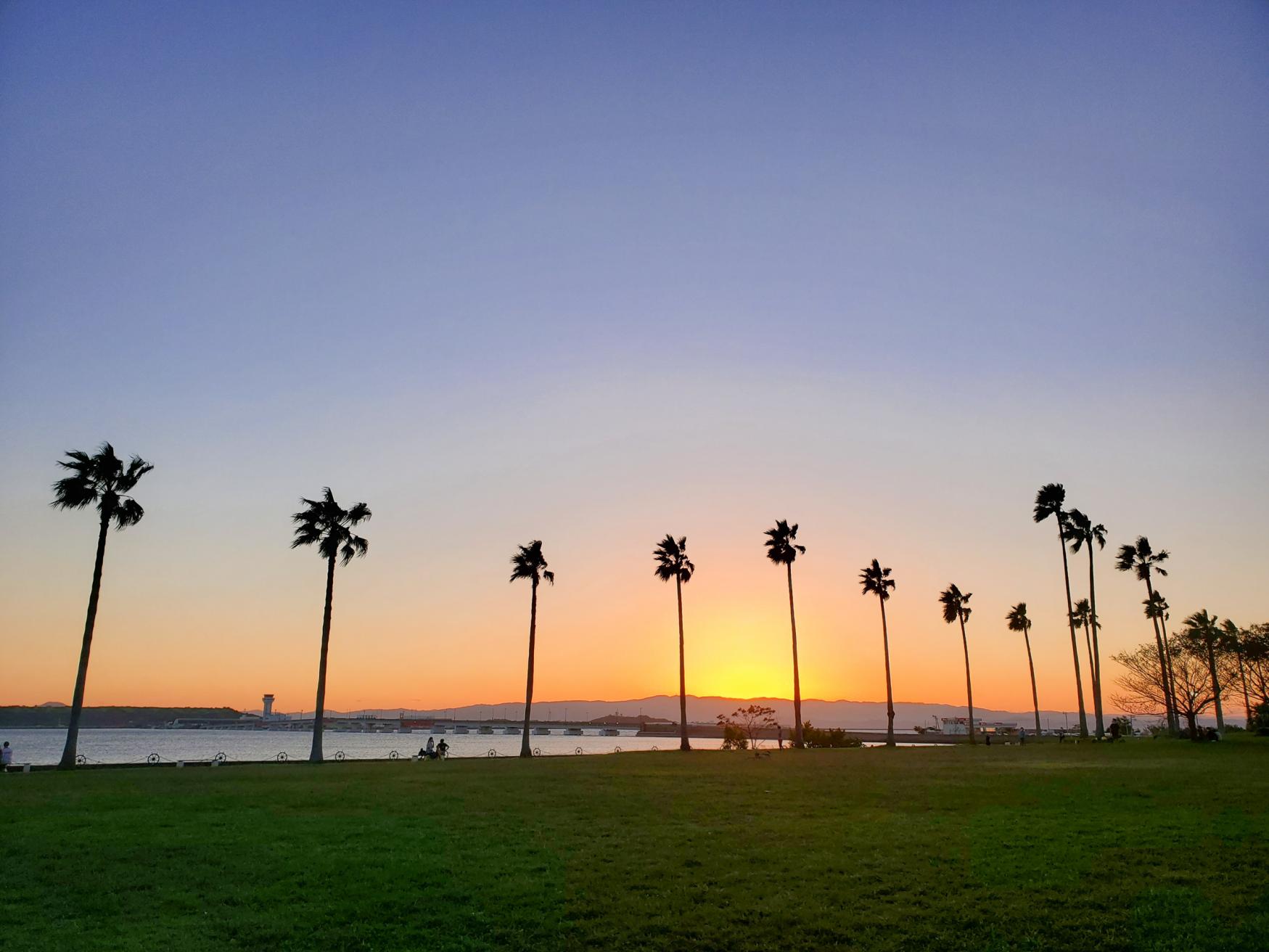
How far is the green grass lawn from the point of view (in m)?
16.0

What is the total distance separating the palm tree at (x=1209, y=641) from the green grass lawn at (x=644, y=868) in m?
73.2

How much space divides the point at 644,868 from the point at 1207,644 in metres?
101

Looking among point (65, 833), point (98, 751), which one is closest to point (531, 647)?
point (65, 833)

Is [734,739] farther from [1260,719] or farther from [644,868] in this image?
[644,868]

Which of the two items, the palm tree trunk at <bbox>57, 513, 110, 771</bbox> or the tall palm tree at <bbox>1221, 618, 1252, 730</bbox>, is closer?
the palm tree trunk at <bbox>57, 513, 110, 771</bbox>

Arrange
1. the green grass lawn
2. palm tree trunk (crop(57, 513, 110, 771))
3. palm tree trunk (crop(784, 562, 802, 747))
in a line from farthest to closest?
palm tree trunk (crop(784, 562, 802, 747)), palm tree trunk (crop(57, 513, 110, 771)), the green grass lawn

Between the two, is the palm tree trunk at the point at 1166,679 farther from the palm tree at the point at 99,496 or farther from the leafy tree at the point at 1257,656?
the palm tree at the point at 99,496

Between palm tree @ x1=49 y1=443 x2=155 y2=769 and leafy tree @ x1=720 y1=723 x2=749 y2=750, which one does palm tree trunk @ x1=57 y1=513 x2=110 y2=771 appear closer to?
palm tree @ x1=49 y1=443 x2=155 y2=769

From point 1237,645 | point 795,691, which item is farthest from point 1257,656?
Result: point 795,691

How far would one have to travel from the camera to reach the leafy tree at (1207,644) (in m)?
95.6

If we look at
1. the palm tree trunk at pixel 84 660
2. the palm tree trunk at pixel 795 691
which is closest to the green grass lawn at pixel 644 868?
the palm tree trunk at pixel 84 660

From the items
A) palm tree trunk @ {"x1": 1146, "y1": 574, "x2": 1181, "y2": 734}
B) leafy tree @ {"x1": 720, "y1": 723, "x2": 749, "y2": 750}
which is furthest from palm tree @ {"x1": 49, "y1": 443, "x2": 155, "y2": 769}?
palm tree trunk @ {"x1": 1146, "y1": 574, "x2": 1181, "y2": 734}

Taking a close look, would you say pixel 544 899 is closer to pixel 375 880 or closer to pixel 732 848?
pixel 375 880

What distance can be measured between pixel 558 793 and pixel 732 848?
13438mm
